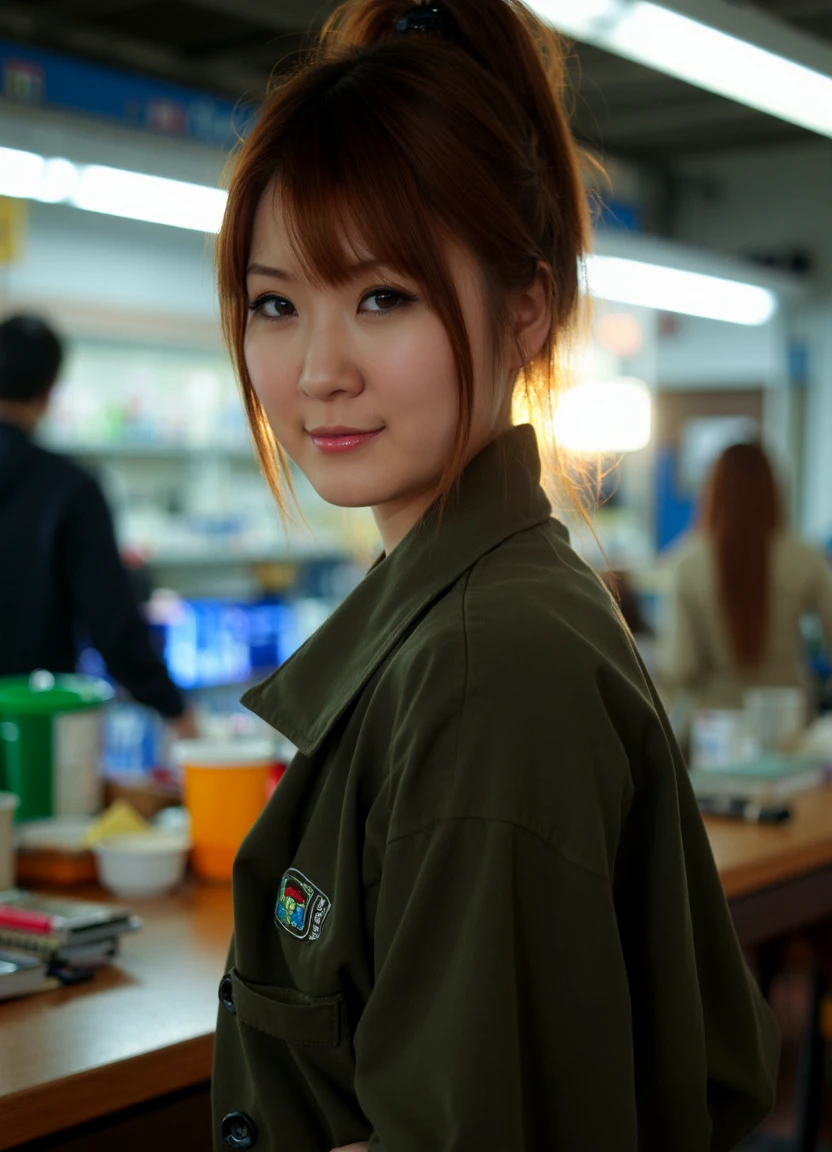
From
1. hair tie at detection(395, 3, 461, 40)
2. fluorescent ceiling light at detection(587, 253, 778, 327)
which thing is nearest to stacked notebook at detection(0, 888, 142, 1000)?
hair tie at detection(395, 3, 461, 40)

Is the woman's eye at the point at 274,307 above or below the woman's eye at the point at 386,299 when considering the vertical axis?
above

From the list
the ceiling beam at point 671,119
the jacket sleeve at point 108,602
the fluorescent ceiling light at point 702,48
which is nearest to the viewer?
the fluorescent ceiling light at point 702,48

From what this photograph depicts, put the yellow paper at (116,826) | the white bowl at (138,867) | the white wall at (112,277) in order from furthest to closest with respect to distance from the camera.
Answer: the white wall at (112,277) < the yellow paper at (116,826) < the white bowl at (138,867)

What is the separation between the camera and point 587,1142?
2.70ft

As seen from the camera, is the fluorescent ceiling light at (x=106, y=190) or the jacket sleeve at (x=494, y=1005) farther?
the fluorescent ceiling light at (x=106, y=190)

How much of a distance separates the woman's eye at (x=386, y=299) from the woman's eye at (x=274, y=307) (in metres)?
0.09

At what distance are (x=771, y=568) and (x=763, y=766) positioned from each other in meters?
1.40

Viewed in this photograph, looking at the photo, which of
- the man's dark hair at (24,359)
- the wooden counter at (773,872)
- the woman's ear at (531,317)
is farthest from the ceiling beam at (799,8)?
the woman's ear at (531,317)

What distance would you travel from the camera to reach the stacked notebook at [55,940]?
141 cm

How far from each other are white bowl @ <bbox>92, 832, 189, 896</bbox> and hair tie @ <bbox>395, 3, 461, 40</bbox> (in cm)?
111

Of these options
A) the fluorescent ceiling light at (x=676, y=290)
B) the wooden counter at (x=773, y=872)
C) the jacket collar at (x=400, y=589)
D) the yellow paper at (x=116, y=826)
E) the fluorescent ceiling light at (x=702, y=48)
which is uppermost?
the fluorescent ceiling light at (x=676, y=290)

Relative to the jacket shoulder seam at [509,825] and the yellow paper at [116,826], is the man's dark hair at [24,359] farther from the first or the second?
the jacket shoulder seam at [509,825]

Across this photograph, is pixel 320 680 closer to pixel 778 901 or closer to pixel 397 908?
pixel 397 908

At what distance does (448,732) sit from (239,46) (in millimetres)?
6664
